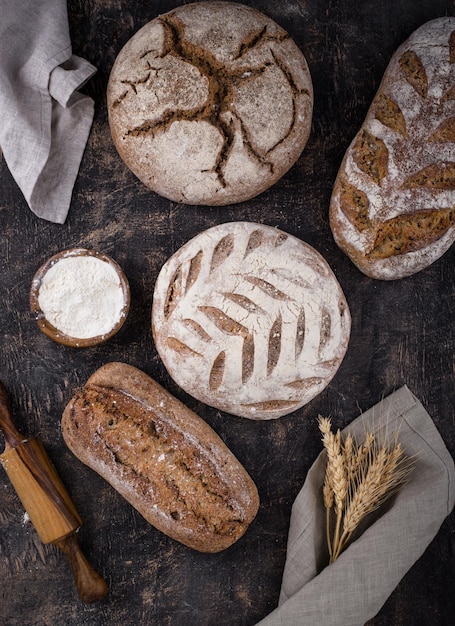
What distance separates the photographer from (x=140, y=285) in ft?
8.02

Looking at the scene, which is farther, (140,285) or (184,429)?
(140,285)

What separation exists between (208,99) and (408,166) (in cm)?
81

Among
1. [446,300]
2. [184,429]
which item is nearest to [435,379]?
[446,300]

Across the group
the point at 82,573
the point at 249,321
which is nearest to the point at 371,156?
the point at 249,321

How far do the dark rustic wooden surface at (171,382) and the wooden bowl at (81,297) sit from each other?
0.67 feet

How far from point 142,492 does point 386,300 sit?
1339 mm

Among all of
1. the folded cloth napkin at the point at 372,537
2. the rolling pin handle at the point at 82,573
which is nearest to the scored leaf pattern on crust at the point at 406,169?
the folded cloth napkin at the point at 372,537

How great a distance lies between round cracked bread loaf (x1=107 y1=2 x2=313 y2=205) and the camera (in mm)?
2055

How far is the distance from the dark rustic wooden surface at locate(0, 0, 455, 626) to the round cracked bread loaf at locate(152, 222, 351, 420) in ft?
0.85

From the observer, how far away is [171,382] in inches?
95.6

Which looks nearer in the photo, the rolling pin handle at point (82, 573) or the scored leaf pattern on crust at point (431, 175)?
the scored leaf pattern on crust at point (431, 175)

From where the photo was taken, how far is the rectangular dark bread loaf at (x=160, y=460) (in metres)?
2.19

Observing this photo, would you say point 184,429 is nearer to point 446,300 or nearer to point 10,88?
point 446,300

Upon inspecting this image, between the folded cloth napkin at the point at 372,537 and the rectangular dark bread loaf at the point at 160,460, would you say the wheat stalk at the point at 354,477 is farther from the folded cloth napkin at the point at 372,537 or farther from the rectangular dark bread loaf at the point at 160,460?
the rectangular dark bread loaf at the point at 160,460
